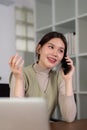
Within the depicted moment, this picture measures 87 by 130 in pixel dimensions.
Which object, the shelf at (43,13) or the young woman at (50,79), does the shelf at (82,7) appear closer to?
the shelf at (43,13)

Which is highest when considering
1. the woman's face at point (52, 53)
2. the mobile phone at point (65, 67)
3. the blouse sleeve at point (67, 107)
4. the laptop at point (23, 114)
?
the woman's face at point (52, 53)

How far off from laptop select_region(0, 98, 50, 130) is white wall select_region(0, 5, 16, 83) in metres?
3.40

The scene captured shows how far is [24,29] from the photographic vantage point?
4.13 meters

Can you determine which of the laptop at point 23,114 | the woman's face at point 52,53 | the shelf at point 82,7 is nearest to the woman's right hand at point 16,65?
the woman's face at point 52,53

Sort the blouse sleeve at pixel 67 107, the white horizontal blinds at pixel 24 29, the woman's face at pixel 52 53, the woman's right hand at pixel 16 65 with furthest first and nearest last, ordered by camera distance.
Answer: the white horizontal blinds at pixel 24 29
the woman's face at pixel 52 53
the blouse sleeve at pixel 67 107
the woman's right hand at pixel 16 65

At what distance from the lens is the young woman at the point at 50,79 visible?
1.56 meters

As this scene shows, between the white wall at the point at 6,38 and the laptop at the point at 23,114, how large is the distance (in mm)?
3402

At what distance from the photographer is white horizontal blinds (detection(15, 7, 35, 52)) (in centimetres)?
407

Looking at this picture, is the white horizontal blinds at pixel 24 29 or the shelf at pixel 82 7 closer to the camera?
the shelf at pixel 82 7

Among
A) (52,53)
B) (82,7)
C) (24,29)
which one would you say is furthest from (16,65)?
(24,29)

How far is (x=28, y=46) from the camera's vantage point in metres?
4.14

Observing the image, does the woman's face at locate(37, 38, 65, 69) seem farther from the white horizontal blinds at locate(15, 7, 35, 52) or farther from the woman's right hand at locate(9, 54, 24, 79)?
the white horizontal blinds at locate(15, 7, 35, 52)

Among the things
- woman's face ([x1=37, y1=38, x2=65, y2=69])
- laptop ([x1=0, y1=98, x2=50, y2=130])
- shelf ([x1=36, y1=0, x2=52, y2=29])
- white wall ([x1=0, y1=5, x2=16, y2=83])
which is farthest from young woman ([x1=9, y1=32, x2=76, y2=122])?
white wall ([x1=0, y1=5, x2=16, y2=83])

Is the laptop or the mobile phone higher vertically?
the mobile phone
